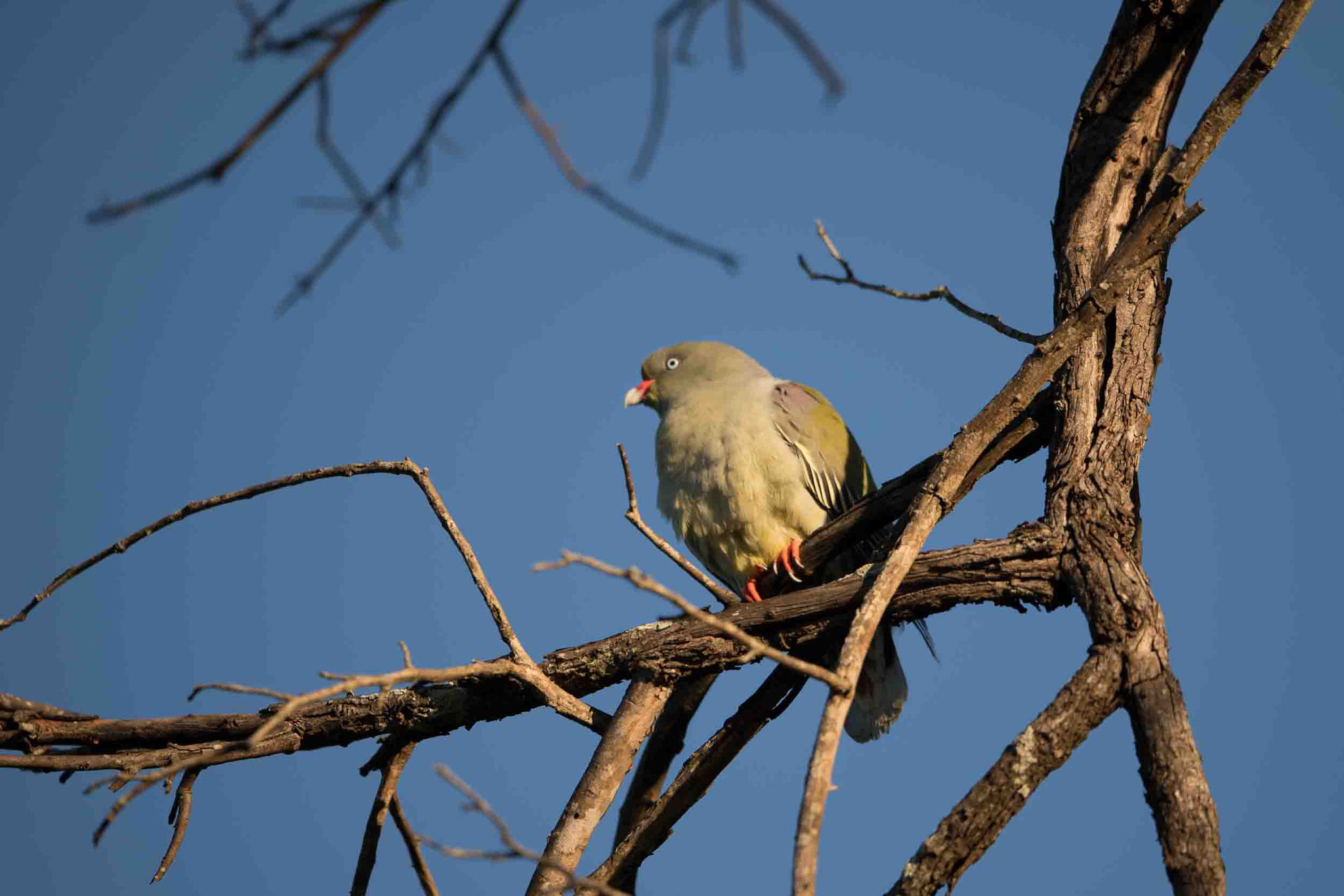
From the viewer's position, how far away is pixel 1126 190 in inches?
160

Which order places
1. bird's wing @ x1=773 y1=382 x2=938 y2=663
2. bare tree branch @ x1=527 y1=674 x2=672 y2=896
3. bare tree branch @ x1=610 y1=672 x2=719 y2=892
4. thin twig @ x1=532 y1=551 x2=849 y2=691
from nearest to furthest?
thin twig @ x1=532 y1=551 x2=849 y2=691 → bare tree branch @ x1=527 y1=674 x2=672 y2=896 → bare tree branch @ x1=610 y1=672 x2=719 y2=892 → bird's wing @ x1=773 y1=382 x2=938 y2=663

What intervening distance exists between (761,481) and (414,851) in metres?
2.01

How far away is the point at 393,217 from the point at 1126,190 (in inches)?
115

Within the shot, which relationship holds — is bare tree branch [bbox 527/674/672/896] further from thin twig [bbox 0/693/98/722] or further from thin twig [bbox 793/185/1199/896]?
thin twig [bbox 0/693/98/722]

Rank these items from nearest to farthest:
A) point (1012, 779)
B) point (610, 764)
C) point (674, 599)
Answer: point (674, 599) < point (1012, 779) < point (610, 764)

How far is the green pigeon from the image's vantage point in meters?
4.55

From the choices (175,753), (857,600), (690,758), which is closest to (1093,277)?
(857,600)

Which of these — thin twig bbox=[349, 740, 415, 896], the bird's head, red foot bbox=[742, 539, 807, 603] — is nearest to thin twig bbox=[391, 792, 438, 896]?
thin twig bbox=[349, 740, 415, 896]

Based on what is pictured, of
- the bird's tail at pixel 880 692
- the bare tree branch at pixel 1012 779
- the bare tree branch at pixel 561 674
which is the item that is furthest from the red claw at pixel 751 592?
the bare tree branch at pixel 1012 779

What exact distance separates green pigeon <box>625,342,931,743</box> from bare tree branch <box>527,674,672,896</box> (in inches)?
34.9

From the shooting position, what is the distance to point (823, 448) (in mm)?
5035

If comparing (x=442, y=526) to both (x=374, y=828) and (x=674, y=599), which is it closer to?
(x=374, y=828)

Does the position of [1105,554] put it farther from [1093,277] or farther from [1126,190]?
[1126,190]

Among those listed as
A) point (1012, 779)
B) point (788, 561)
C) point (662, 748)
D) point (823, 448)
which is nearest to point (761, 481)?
point (823, 448)
